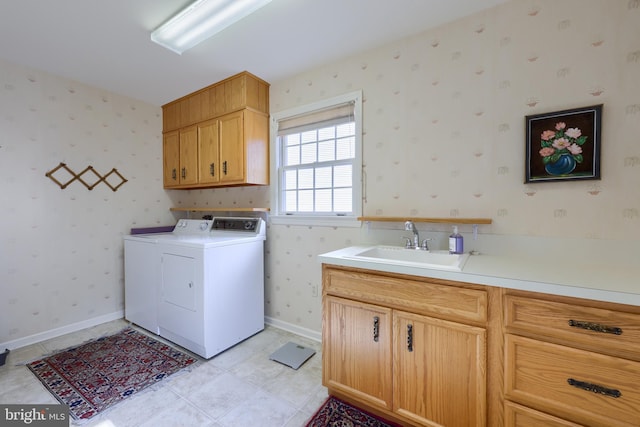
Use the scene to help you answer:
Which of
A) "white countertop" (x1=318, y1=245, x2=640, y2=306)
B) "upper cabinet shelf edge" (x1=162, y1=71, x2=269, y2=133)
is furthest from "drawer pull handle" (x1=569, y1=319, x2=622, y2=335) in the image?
"upper cabinet shelf edge" (x1=162, y1=71, x2=269, y2=133)

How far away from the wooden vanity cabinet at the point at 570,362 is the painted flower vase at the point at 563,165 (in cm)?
82

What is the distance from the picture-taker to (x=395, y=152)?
6.81 ft

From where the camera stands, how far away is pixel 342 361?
1657 mm

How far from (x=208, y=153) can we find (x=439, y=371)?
2695 millimetres

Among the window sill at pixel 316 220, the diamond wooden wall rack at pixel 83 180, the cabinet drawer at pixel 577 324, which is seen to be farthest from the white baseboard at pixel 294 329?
the diamond wooden wall rack at pixel 83 180

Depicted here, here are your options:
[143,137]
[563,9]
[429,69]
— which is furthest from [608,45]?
[143,137]

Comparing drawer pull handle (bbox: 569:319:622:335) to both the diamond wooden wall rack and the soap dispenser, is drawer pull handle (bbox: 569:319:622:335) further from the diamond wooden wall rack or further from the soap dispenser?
the diamond wooden wall rack

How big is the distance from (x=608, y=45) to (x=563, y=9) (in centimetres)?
32

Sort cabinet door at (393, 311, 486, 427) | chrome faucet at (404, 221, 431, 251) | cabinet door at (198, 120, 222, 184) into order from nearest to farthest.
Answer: cabinet door at (393, 311, 486, 427) < chrome faucet at (404, 221, 431, 251) < cabinet door at (198, 120, 222, 184)

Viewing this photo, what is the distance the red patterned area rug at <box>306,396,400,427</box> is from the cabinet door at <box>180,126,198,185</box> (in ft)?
8.05

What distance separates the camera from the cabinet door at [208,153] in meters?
2.75

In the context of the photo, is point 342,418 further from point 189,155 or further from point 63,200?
point 63,200

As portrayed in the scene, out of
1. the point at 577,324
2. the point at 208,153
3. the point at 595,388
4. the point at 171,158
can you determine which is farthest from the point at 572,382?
the point at 171,158

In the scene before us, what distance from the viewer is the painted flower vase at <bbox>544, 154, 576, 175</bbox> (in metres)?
1.51
